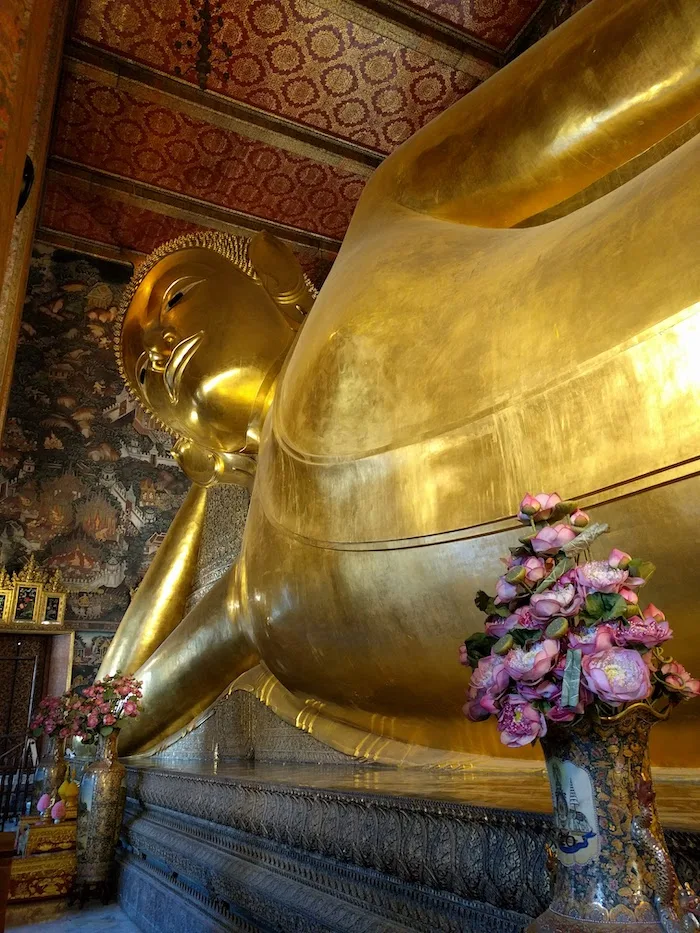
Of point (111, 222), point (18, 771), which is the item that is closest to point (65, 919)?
point (18, 771)

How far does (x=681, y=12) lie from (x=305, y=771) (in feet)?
6.30

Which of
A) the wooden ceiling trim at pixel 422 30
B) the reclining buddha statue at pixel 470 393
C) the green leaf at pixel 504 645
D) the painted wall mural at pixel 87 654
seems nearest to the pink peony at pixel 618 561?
the green leaf at pixel 504 645

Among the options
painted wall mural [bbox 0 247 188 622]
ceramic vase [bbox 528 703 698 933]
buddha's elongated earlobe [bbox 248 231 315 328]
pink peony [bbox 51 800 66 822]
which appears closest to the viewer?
ceramic vase [bbox 528 703 698 933]

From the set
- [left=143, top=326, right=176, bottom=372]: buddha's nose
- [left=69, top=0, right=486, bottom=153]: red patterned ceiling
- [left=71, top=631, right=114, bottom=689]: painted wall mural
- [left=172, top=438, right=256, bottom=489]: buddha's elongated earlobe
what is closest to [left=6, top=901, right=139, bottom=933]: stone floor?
[left=172, top=438, right=256, bottom=489]: buddha's elongated earlobe

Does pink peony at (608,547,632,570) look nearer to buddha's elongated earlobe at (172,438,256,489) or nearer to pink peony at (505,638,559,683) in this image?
pink peony at (505,638,559,683)

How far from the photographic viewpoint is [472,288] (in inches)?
54.2

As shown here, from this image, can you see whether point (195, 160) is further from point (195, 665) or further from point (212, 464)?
point (195, 665)

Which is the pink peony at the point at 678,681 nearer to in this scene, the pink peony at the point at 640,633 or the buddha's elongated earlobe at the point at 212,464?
the pink peony at the point at 640,633

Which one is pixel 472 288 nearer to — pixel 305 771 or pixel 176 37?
pixel 305 771

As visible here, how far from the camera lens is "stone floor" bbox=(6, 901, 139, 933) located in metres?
2.00

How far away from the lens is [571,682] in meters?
0.53

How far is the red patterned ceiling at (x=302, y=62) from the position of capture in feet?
14.4

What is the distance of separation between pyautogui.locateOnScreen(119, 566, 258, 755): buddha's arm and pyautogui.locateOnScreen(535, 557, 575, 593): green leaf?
5.43 ft

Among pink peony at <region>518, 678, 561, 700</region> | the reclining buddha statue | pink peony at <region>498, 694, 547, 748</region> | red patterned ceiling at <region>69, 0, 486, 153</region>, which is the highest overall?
red patterned ceiling at <region>69, 0, 486, 153</region>
